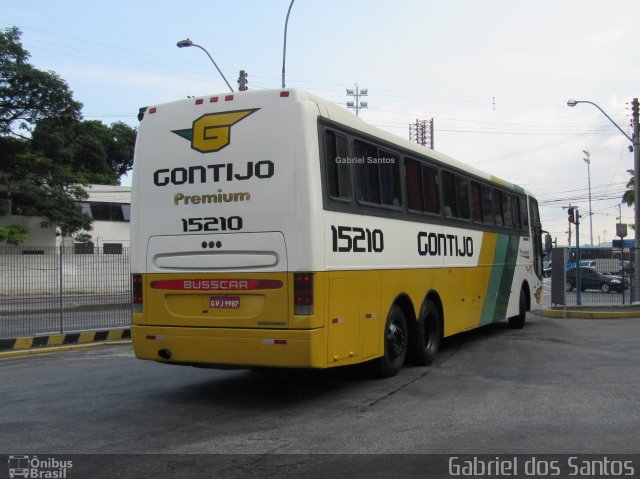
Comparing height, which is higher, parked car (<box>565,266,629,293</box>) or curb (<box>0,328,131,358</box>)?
parked car (<box>565,266,629,293</box>)

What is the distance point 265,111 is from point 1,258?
333 inches

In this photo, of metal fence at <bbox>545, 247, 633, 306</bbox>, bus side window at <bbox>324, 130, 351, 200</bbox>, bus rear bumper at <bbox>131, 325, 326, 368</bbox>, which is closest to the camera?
bus rear bumper at <bbox>131, 325, 326, 368</bbox>

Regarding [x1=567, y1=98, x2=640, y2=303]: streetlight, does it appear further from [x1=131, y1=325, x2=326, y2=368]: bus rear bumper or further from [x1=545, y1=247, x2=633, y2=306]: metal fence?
[x1=131, y1=325, x2=326, y2=368]: bus rear bumper

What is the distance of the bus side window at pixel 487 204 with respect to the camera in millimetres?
11930

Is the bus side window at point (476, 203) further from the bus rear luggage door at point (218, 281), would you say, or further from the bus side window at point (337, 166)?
the bus rear luggage door at point (218, 281)

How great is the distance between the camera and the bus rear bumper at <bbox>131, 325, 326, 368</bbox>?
631 cm

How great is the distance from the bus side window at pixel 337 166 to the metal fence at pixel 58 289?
7.54 m

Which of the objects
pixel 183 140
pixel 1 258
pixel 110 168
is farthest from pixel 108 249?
pixel 110 168

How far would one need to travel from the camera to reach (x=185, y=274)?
6.91m

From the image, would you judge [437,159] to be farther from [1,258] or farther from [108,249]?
[1,258]

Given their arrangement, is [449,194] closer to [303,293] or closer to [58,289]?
[303,293]

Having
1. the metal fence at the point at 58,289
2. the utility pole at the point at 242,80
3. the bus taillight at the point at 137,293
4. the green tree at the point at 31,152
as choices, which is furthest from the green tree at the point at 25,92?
the bus taillight at the point at 137,293

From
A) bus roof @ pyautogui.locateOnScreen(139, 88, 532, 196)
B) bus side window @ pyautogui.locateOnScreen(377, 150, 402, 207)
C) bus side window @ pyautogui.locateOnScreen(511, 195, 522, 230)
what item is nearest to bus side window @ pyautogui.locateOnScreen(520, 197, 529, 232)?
bus side window @ pyautogui.locateOnScreen(511, 195, 522, 230)

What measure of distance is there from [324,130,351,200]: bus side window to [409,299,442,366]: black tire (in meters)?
2.71
